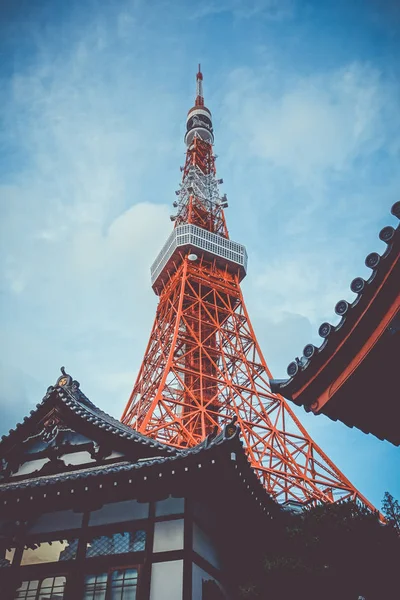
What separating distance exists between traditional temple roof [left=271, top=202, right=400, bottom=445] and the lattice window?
324 cm

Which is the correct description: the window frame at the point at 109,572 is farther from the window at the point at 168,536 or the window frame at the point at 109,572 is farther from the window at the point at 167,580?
the window at the point at 168,536

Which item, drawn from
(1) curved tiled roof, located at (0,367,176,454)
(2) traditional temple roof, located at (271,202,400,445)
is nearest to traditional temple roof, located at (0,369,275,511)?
(1) curved tiled roof, located at (0,367,176,454)

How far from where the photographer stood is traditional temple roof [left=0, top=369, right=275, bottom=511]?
6.17 m

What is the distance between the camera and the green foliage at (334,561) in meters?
5.43

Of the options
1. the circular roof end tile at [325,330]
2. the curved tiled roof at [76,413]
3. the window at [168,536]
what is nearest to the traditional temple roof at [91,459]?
the curved tiled roof at [76,413]

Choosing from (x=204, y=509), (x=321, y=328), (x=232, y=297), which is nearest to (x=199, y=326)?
(x=232, y=297)

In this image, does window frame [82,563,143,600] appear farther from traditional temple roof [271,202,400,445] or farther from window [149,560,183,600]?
traditional temple roof [271,202,400,445]

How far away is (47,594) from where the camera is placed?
658cm

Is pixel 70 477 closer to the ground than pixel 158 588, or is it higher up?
higher up

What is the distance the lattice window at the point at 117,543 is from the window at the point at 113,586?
245 mm

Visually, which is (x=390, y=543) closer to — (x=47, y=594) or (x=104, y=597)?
(x=104, y=597)

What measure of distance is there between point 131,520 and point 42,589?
1.55 meters

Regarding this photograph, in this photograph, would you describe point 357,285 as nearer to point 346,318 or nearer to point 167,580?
point 346,318

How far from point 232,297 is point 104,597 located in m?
22.7
